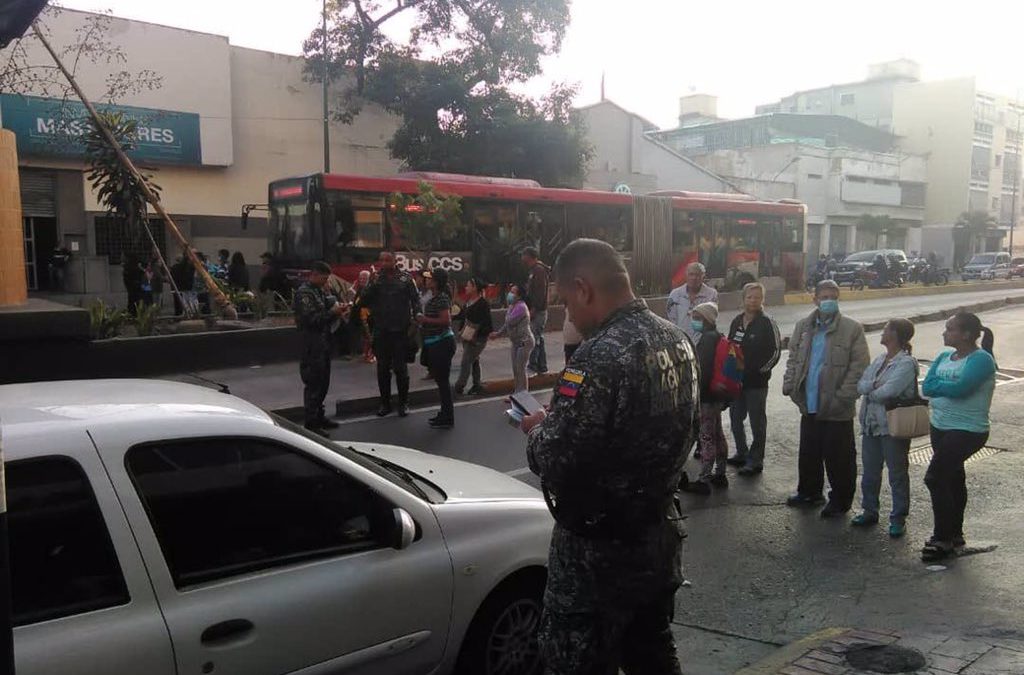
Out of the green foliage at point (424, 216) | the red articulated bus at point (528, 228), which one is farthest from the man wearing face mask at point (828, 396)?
the green foliage at point (424, 216)

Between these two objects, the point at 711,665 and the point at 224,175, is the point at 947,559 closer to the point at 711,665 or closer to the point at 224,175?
the point at 711,665

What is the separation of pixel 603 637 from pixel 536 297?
9167 mm

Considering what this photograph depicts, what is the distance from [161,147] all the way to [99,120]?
1252 centimetres

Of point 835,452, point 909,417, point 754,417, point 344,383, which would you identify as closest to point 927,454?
point 754,417

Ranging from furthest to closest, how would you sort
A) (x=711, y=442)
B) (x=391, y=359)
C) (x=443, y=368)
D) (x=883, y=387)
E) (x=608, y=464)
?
(x=391, y=359)
(x=443, y=368)
(x=711, y=442)
(x=883, y=387)
(x=608, y=464)

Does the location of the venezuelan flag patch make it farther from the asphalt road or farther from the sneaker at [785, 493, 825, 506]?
the sneaker at [785, 493, 825, 506]

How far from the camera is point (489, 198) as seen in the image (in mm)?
18812

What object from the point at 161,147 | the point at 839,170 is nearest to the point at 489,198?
the point at 161,147

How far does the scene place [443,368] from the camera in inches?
352

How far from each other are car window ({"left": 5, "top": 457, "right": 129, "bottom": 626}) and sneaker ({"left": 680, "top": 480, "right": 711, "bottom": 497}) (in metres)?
4.77

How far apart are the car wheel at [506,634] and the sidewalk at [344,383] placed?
652 centimetres

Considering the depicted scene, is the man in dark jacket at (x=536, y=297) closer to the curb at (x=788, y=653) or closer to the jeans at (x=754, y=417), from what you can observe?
the jeans at (x=754, y=417)

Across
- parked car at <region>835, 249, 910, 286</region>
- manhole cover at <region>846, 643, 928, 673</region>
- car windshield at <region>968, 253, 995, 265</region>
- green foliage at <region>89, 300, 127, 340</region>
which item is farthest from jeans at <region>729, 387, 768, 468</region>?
car windshield at <region>968, 253, 995, 265</region>

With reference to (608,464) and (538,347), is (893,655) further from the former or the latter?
(538,347)
